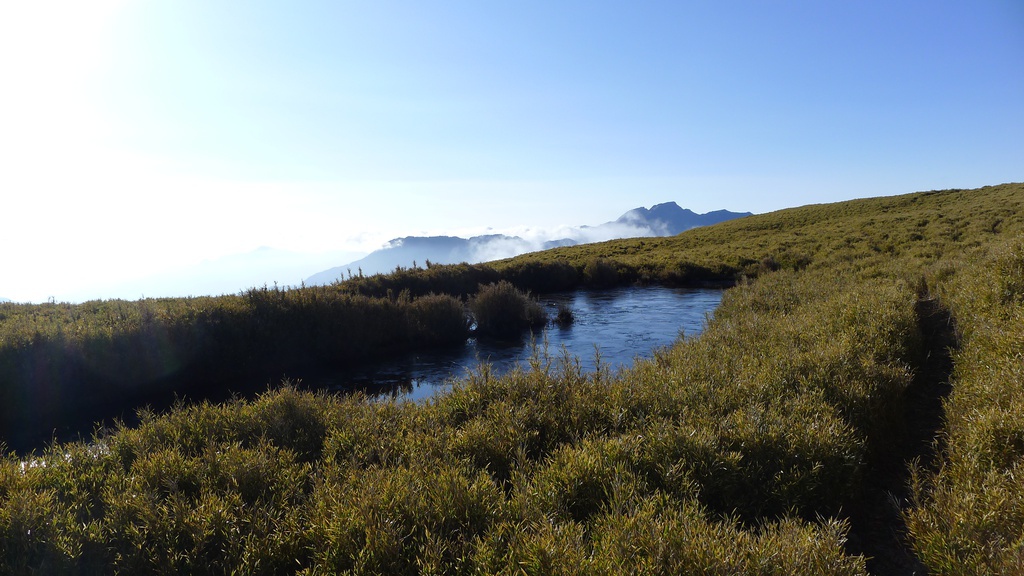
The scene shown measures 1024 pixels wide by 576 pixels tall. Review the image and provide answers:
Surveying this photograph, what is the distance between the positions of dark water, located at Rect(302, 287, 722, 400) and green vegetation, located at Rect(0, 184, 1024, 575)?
2371mm

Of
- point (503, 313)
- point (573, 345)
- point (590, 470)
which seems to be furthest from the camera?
point (503, 313)

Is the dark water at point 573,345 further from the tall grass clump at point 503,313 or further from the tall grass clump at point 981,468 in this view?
the tall grass clump at point 981,468

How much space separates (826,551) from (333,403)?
6.87 m

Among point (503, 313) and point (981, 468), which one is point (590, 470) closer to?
point (981, 468)

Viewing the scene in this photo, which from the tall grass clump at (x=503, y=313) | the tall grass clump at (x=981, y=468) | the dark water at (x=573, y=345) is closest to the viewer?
the tall grass clump at (x=981, y=468)

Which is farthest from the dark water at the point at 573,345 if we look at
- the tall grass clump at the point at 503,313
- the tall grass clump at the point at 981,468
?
the tall grass clump at the point at 981,468

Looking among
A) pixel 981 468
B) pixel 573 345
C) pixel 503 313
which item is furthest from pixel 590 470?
pixel 503 313

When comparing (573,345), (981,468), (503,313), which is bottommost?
(981,468)

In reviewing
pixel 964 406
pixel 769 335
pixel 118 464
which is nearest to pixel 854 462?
pixel 964 406

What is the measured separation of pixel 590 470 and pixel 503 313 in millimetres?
14085

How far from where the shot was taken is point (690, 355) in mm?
9844

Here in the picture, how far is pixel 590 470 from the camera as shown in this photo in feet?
16.9

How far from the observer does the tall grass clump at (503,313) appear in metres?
18.9

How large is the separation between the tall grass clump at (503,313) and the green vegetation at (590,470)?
8597 millimetres
